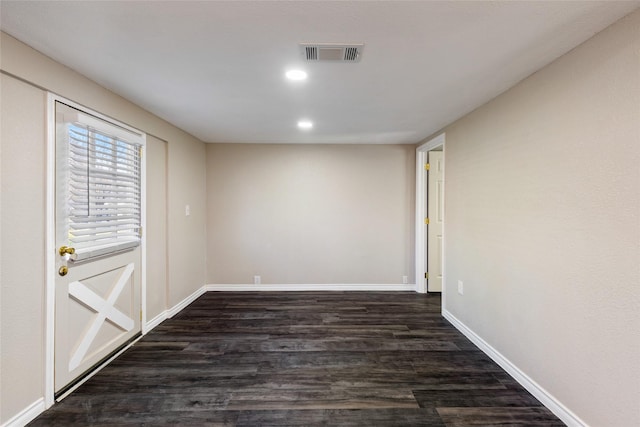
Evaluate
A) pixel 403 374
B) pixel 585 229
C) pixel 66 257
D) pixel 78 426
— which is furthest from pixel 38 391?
pixel 585 229

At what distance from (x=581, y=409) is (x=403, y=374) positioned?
1.06 meters

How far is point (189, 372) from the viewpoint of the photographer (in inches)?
89.7

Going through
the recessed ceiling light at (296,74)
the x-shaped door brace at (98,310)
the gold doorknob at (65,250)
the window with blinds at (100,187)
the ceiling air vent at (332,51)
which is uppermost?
the recessed ceiling light at (296,74)

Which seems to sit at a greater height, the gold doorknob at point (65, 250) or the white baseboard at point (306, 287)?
the gold doorknob at point (65, 250)

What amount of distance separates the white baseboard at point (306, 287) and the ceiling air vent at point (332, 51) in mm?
3413

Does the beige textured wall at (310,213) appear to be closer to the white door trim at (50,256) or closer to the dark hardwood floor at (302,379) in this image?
the dark hardwood floor at (302,379)

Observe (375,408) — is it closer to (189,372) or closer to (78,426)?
(189,372)

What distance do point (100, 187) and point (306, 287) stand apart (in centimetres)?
300

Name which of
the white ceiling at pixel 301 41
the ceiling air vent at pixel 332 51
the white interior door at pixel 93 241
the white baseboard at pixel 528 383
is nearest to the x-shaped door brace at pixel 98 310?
the white interior door at pixel 93 241

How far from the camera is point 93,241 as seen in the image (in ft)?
7.59

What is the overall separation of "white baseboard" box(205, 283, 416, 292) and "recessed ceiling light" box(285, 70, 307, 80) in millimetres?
3199

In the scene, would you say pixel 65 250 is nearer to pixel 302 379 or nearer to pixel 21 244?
pixel 21 244

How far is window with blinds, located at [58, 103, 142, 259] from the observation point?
2049 millimetres

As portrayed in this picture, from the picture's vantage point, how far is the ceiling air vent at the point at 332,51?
1640 millimetres
